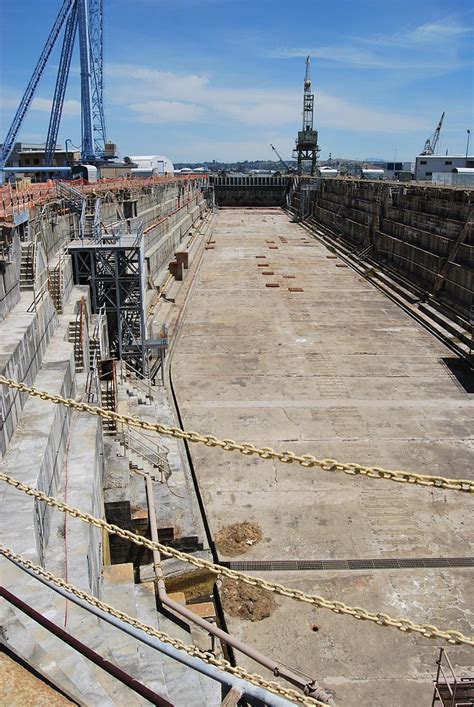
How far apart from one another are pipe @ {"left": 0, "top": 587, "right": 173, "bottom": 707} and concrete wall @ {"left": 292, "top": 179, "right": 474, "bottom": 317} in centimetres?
2829

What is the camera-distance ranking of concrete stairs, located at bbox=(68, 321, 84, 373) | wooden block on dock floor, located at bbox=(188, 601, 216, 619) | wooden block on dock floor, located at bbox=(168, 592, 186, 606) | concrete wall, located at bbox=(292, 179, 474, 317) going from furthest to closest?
1. concrete wall, located at bbox=(292, 179, 474, 317)
2. concrete stairs, located at bbox=(68, 321, 84, 373)
3. wooden block on dock floor, located at bbox=(188, 601, 216, 619)
4. wooden block on dock floor, located at bbox=(168, 592, 186, 606)

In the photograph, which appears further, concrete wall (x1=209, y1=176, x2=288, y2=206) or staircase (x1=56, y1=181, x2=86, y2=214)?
concrete wall (x1=209, y1=176, x2=288, y2=206)

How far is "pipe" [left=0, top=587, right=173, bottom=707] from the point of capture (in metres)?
4.00

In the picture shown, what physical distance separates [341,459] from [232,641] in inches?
404

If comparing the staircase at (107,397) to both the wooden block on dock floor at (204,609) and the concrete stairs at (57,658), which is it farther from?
the concrete stairs at (57,658)

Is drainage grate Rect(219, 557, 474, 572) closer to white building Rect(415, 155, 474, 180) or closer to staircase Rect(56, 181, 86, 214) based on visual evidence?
staircase Rect(56, 181, 86, 214)

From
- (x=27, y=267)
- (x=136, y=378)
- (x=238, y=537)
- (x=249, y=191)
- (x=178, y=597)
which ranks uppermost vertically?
(x=249, y=191)

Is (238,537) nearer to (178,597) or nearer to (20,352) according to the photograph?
(178,597)

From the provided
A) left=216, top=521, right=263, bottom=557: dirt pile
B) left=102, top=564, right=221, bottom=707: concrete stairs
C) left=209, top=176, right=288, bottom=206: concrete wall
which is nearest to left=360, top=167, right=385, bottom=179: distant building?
left=209, top=176, right=288, bottom=206: concrete wall

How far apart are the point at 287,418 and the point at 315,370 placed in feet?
15.6

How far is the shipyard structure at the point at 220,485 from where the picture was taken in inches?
189

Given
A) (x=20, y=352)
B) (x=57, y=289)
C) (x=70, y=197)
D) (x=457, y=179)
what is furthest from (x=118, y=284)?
(x=457, y=179)

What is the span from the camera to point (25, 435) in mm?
8891

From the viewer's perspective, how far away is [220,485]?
14.7m
